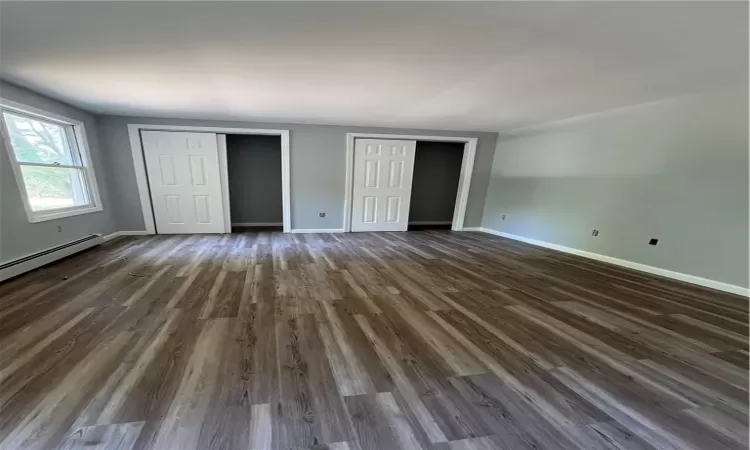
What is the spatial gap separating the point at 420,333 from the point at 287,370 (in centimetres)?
93

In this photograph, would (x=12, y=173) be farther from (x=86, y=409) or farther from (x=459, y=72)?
(x=459, y=72)

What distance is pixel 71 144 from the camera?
3.87 meters

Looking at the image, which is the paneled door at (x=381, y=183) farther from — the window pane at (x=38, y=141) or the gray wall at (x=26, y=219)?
the window pane at (x=38, y=141)

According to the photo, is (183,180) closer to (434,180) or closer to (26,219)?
(26,219)

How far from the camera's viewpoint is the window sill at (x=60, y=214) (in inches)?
124

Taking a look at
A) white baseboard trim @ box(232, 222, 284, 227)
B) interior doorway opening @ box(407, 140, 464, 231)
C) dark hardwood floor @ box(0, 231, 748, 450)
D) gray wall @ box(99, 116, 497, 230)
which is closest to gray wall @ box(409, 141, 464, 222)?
interior doorway opening @ box(407, 140, 464, 231)

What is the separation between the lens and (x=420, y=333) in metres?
2.00

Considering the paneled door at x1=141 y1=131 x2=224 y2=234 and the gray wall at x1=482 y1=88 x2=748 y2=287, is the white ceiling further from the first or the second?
the paneled door at x1=141 y1=131 x2=224 y2=234

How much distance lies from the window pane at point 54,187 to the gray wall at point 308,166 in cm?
52

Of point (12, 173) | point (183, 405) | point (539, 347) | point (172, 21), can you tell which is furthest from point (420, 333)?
point (12, 173)

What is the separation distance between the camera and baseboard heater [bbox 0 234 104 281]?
2689 mm

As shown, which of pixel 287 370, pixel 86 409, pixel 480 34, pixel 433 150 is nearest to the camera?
pixel 86 409

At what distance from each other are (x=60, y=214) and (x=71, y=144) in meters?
1.10

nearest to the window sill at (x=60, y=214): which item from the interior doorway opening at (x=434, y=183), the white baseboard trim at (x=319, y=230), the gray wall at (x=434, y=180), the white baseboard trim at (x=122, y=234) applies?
the white baseboard trim at (x=122, y=234)
